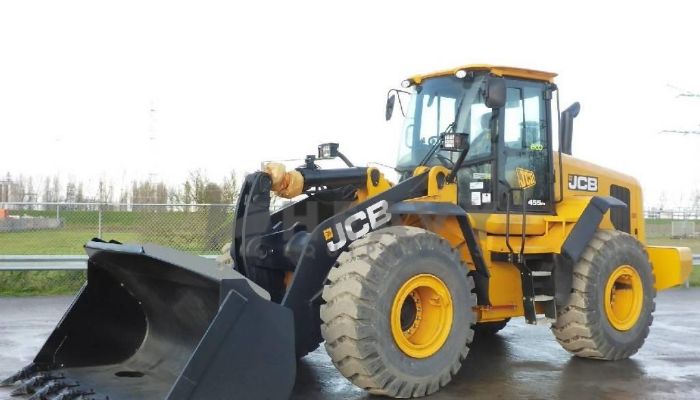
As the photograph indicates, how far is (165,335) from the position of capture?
6016 mm

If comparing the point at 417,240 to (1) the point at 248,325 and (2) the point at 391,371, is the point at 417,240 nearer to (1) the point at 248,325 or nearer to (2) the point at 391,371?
(2) the point at 391,371

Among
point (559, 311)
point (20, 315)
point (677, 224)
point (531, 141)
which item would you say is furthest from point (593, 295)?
point (677, 224)

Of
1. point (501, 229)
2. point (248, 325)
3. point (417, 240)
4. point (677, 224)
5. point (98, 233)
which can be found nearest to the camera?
point (248, 325)

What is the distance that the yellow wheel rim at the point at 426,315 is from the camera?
224 inches

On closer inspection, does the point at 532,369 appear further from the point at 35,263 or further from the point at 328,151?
the point at 35,263

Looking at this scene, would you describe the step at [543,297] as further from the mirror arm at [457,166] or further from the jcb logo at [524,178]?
the mirror arm at [457,166]

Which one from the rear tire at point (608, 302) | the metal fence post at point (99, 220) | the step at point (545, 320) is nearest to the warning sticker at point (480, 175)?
the rear tire at point (608, 302)

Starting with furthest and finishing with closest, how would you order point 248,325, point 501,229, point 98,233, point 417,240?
1. point 98,233
2. point 501,229
3. point 417,240
4. point 248,325

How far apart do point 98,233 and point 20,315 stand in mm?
4351

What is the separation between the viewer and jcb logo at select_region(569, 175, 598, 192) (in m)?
7.79

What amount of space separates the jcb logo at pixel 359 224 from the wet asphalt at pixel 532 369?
120 centimetres

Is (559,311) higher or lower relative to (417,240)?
lower

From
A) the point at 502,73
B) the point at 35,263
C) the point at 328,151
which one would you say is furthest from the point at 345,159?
the point at 35,263

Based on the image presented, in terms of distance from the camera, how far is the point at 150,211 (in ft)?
47.9
